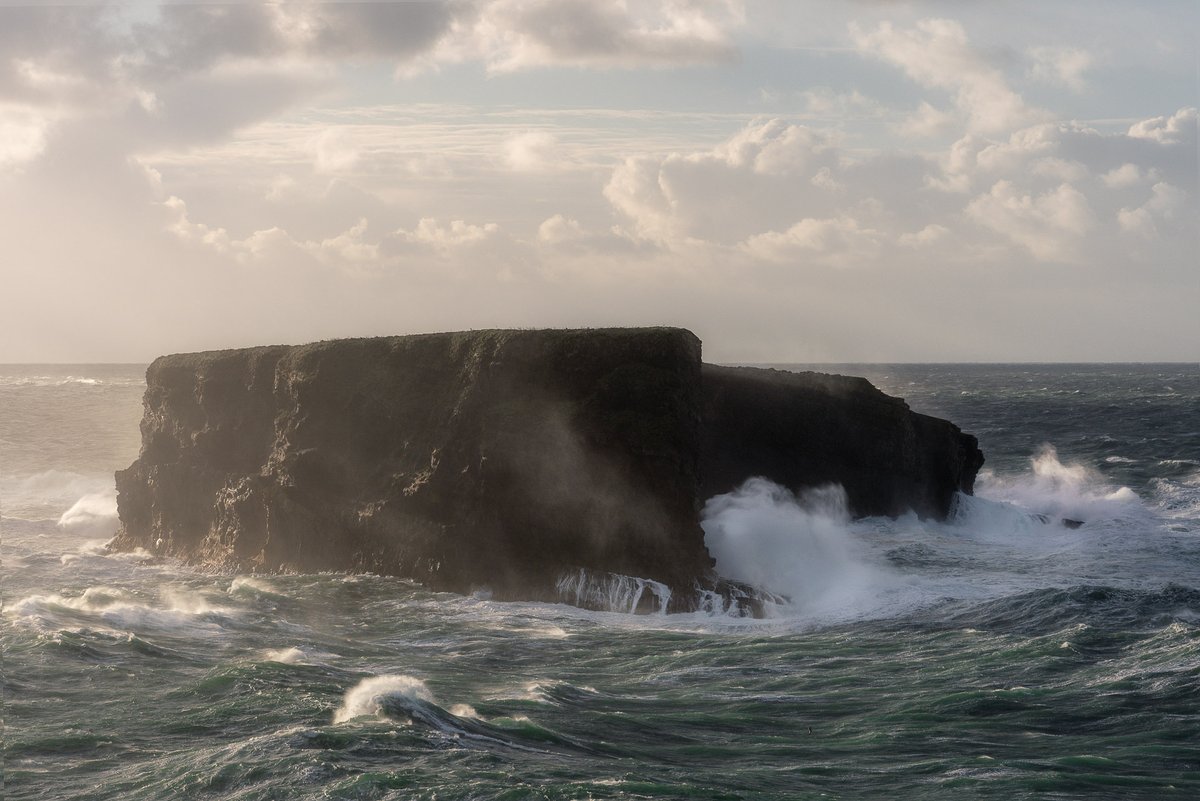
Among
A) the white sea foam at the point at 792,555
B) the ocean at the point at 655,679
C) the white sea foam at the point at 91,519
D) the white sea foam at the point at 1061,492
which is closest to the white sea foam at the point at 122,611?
the ocean at the point at 655,679

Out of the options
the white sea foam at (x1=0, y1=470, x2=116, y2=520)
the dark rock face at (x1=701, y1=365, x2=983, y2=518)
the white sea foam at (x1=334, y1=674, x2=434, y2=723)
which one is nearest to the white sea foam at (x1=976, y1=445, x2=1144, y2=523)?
the dark rock face at (x1=701, y1=365, x2=983, y2=518)

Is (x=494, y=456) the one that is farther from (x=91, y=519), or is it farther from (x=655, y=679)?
(x=91, y=519)

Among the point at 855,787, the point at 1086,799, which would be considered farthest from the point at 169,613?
the point at 1086,799

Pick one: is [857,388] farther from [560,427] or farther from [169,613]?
[169,613]

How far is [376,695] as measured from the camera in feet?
62.2

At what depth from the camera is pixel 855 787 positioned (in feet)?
51.2

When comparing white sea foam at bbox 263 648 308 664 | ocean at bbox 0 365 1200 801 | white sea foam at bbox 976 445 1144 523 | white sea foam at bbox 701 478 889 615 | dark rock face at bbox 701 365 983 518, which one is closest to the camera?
ocean at bbox 0 365 1200 801

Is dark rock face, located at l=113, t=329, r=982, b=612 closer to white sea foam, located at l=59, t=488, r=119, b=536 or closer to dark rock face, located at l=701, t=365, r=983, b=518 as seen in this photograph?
dark rock face, located at l=701, t=365, r=983, b=518

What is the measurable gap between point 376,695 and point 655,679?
5.15 m

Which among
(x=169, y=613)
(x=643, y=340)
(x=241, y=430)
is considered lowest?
(x=169, y=613)

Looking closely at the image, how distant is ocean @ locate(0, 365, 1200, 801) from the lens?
1581 centimetres

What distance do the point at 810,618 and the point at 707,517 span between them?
22.6 ft

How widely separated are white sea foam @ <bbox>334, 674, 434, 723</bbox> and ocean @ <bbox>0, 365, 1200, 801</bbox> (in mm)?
64

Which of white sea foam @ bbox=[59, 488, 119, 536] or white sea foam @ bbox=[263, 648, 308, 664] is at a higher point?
white sea foam @ bbox=[263, 648, 308, 664]
